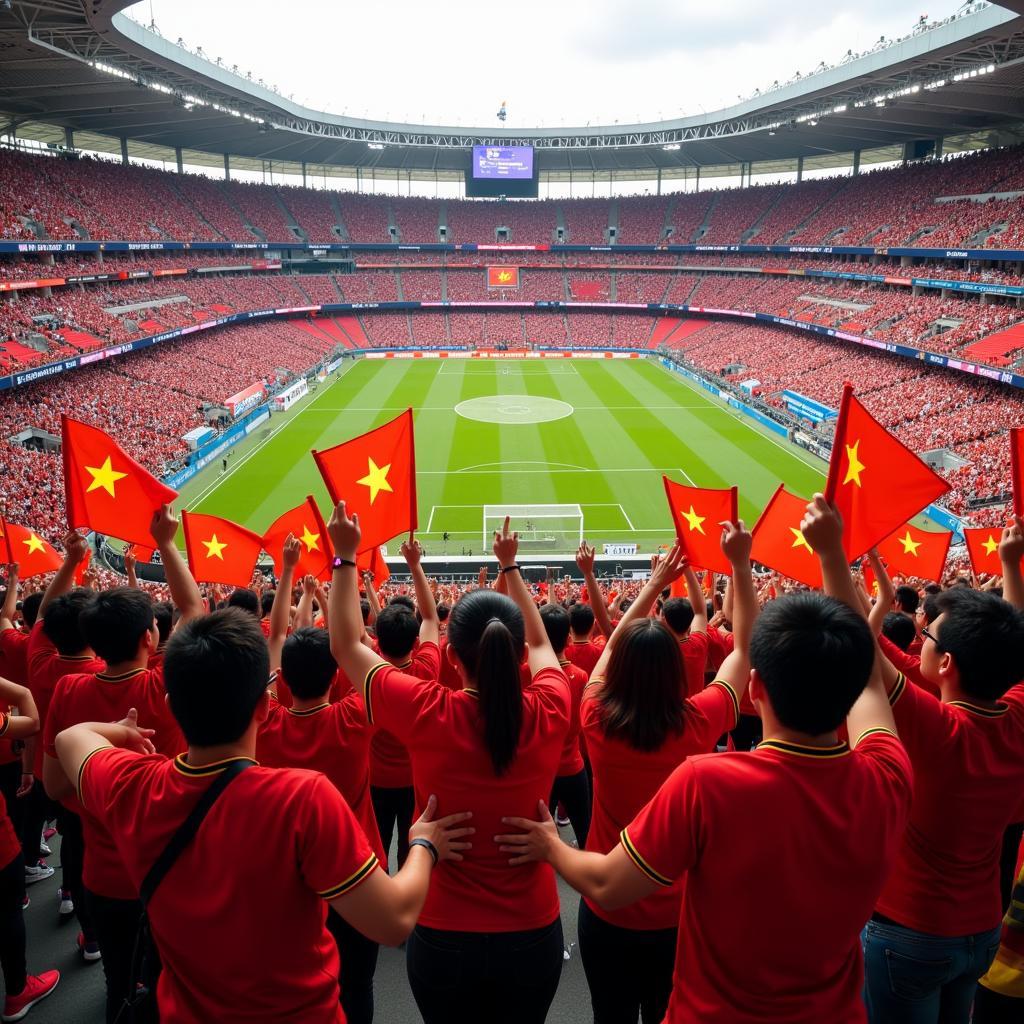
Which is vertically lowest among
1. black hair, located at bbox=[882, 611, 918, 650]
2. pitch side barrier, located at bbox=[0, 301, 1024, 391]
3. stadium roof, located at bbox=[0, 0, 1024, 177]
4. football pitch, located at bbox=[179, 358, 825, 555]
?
football pitch, located at bbox=[179, 358, 825, 555]

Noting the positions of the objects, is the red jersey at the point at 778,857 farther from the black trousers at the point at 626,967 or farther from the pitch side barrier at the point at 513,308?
the pitch side barrier at the point at 513,308

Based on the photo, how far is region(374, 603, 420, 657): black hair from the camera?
472 cm

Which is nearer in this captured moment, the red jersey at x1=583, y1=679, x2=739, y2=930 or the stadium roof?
the red jersey at x1=583, y1=679, x2=739, y2=930

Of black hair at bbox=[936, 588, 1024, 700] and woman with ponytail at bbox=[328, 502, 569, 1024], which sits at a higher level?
black hair at bbox=[936, 588, 1024, 700]

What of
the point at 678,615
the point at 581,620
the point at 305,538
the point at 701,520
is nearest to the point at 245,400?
the point at 305,538

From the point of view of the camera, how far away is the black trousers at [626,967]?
3.34 meters

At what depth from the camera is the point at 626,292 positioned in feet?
240

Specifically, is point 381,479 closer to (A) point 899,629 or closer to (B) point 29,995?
(B) point 29,995

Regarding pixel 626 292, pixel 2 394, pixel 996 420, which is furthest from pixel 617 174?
pixel 2 394

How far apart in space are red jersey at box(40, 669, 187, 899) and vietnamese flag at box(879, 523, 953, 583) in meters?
9.73

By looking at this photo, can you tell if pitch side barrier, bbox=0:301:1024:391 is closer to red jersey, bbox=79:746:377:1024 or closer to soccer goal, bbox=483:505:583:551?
soccer goal, bbox=483:505:583:551

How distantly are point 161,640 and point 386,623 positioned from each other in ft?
9.52

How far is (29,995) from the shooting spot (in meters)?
4.57

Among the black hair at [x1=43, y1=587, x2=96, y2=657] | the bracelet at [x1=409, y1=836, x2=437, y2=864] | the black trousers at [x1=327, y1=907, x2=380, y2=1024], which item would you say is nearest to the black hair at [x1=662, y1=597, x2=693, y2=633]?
→ the black trousers at [x1=327, y1=907, x2=380, y2=1024]
